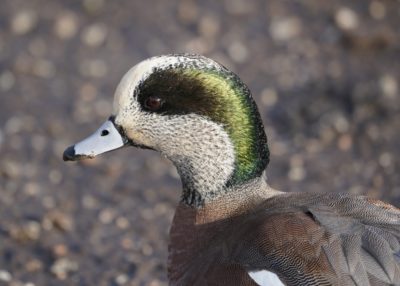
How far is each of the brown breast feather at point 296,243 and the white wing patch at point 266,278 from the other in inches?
0.6

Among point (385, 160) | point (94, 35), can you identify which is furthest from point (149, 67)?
point (94, 35)

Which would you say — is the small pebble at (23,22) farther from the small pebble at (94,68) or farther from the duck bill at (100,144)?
the duck bill at (100,144)

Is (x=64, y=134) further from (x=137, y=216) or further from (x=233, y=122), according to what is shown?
(x=233, y=122)

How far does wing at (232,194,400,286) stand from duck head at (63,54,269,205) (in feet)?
0.87

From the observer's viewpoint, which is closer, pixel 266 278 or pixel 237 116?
pixel 266 278

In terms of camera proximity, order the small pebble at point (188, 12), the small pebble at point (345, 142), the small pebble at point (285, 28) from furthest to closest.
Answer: the small pebble at point (188, 12) → the small pebble at point (285, 28) → the small pebble at point (345, 142)

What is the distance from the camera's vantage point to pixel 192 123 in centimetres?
354

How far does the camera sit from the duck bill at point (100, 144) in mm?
3582

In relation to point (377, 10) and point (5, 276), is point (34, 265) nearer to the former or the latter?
point (5, 276)

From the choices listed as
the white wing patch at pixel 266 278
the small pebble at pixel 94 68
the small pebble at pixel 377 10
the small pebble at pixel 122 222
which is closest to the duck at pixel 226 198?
the white wing patch at pixel 266 278

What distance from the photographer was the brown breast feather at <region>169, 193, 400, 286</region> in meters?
3.05

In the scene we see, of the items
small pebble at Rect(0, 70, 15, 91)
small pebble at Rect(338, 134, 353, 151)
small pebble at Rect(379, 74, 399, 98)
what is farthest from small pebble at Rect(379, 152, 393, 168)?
small pebble at Rect(0, 70, 15, 91)

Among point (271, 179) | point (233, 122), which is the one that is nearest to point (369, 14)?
point (271, 179)

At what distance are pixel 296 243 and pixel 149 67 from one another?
2.85 ft
